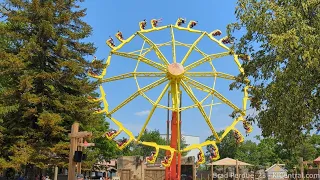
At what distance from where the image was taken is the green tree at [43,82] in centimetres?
1694

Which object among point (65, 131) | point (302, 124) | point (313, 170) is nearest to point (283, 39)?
point (302, 124)

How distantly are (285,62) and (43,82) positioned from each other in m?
13.1

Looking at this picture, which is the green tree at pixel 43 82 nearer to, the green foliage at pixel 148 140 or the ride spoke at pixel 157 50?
the ride spoke at pixel 157 50

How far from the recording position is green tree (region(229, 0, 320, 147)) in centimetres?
780

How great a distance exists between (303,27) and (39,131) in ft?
45.0

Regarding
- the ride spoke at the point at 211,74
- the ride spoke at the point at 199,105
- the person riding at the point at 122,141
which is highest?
the ride spoke at the point at 211,74

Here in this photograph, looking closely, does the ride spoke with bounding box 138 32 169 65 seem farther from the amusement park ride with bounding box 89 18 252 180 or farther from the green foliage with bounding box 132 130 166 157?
the green foliage with bounding box 132 130 166 157

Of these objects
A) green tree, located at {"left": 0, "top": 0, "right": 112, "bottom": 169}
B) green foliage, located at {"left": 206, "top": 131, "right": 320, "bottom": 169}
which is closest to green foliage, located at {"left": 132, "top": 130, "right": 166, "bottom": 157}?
green foliage, located at {"left": 206, "top": 131, "right": 320, "bottom": 169}

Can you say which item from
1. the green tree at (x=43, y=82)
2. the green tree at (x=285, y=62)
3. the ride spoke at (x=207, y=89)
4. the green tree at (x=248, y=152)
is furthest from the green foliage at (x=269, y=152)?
the green tree at (x=285, y=62)

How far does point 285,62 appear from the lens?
27.8ft

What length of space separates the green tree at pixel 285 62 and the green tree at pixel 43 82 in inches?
407

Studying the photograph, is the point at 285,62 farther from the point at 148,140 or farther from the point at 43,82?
the point at 148,140

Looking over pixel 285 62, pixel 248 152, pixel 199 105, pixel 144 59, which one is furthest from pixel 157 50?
pixel 248 152

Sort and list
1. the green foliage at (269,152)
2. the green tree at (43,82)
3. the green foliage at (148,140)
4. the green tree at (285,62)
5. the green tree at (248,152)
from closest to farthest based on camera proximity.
→ the green tree at (285,62)
the green tree at (43,82)
the green foliage at (269,152)
the green tree at (248,152)
the green foliage at (148,140)
